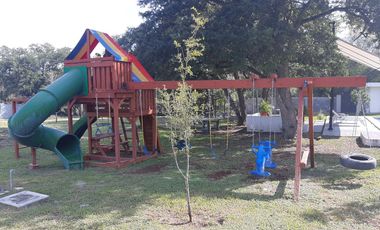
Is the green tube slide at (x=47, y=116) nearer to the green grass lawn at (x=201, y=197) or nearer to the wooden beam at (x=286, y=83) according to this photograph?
the green grass lawn at (x=201, y=197)

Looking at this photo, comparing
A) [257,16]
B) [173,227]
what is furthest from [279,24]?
[173,227]

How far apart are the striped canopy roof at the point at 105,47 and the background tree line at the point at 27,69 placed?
3208cm

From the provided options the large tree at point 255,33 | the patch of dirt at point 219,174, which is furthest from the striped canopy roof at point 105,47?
the patch of dirt at point 219,174

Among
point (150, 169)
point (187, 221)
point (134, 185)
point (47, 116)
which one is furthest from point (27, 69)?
point (187, 221)

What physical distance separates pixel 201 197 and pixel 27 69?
138ft

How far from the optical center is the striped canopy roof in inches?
394

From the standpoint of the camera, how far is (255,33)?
388 inches

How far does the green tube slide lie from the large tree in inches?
119

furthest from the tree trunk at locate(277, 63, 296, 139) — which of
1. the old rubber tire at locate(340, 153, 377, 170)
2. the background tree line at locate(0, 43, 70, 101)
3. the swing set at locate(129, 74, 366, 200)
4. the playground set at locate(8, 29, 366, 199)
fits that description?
the background tree line at locate(0, 43, 70, 101)

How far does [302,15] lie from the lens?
12.0 metres

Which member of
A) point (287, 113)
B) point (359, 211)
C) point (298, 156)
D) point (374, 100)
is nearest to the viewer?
point (359, 211)

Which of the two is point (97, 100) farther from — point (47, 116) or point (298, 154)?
point (298, 154)

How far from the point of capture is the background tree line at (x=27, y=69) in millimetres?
41025

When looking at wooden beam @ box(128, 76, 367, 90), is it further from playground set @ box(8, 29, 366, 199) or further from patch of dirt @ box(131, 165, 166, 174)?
patch of dirt @ box(131, 165, 166, 174)
